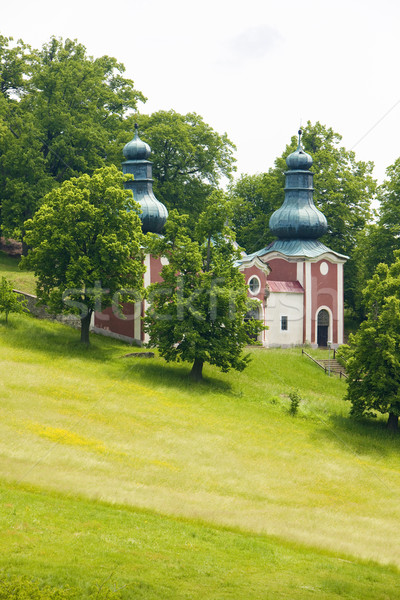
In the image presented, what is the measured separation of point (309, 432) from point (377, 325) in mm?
5713

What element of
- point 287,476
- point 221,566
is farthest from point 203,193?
point 221,566

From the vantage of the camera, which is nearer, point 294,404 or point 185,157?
point 294,404

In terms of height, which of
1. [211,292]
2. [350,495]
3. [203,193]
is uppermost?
[203,193]

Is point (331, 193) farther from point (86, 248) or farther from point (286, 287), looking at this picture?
point (86, 248)

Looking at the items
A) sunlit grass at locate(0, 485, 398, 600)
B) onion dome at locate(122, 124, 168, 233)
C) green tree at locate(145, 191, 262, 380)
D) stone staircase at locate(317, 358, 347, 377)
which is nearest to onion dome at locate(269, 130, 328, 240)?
onion dome at locate(122, 124, 168, 233)

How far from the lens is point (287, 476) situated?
23859mm

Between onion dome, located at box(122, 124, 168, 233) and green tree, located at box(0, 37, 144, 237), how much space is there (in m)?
6.80

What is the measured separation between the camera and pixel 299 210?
50.0 m

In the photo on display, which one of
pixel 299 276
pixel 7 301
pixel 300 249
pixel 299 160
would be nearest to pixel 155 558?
pixel 7 301

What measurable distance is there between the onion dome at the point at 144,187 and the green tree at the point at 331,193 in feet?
44.1

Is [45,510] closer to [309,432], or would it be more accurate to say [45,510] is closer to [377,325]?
[309,432]

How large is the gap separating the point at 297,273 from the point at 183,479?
29177 mm

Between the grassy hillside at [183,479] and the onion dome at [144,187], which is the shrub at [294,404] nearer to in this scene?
A: the grassy hillside at [183,479]

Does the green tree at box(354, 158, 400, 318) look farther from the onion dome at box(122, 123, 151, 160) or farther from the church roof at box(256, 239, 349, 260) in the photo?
the onion dome at box(122, 123, 151, 160)
